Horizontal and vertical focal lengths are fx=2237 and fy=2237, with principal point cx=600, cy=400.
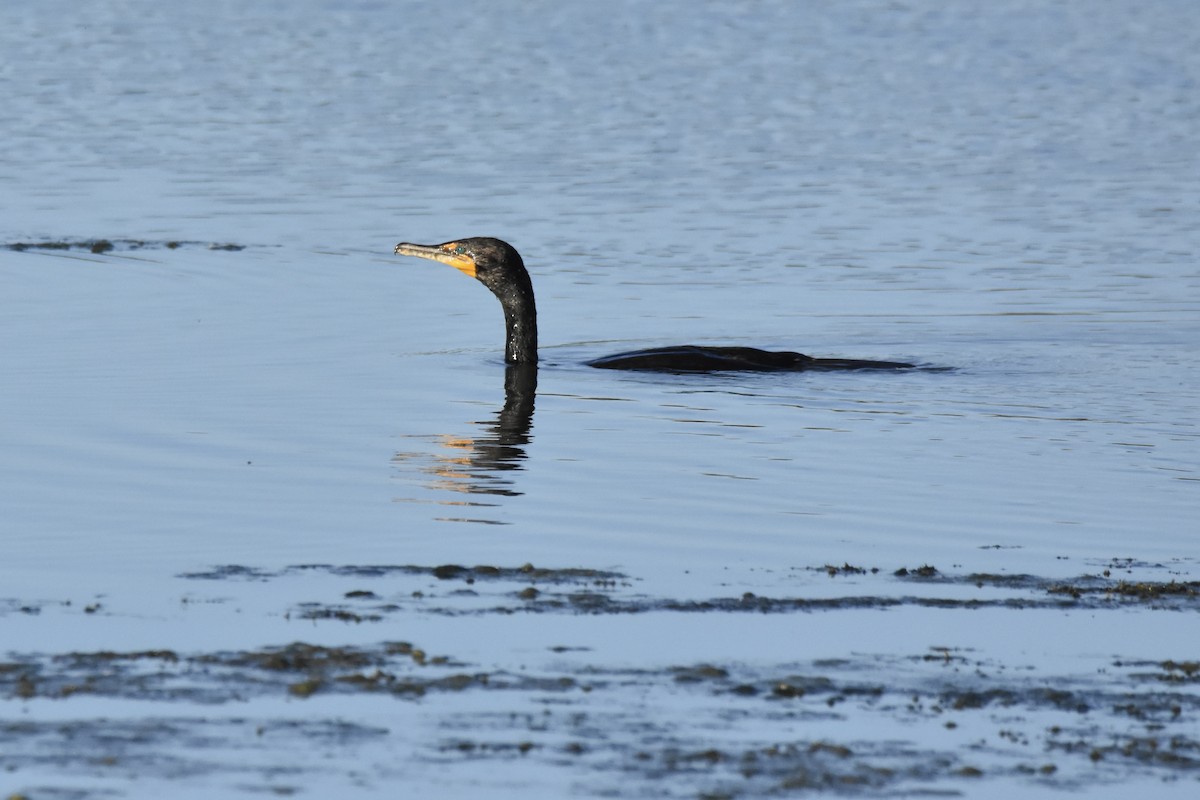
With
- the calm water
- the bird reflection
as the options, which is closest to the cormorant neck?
the calm water

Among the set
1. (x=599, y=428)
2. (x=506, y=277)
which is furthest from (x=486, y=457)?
(x=506, y=277)

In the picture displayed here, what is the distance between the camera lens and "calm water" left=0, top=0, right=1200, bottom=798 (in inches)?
272

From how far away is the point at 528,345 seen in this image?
52.9ft

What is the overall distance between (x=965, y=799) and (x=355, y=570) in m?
3.37

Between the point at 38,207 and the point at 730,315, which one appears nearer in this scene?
the point at 730,315

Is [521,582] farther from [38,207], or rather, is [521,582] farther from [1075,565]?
[38,207]

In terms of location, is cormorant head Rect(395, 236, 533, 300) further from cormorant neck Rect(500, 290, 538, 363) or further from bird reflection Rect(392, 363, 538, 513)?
bird reflection Rect(392, 363, 538, 513)

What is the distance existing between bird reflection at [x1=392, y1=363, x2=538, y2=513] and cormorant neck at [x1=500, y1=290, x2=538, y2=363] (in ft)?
4.31

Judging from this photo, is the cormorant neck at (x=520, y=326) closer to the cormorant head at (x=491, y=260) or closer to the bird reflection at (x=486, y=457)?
the cormorant head at (x=491, y=260)

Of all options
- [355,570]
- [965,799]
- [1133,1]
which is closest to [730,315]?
[355,570]

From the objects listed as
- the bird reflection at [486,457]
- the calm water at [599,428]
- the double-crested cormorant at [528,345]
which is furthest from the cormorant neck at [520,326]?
the bird reflection at [486,457]

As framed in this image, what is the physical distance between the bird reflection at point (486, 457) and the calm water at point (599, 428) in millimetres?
55

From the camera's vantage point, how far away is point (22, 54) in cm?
4009

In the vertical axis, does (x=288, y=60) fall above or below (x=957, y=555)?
above
